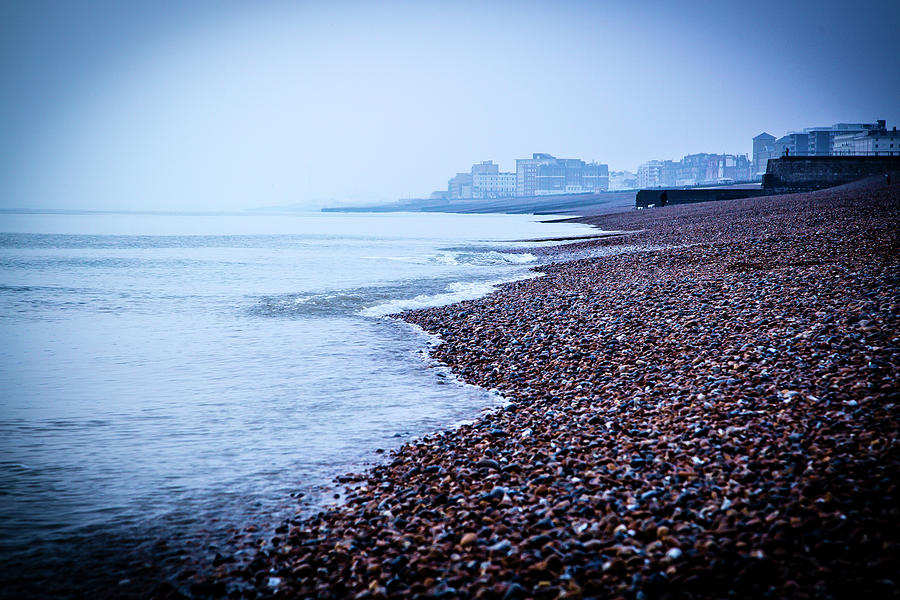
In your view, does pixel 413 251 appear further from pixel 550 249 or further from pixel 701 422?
pixel 701 422

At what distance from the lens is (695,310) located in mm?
12078

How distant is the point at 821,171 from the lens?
66.2m

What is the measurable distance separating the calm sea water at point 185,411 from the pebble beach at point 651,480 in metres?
0.82

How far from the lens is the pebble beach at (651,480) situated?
163 inches

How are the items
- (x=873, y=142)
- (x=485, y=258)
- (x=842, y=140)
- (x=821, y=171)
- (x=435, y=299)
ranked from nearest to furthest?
(x=435, y=299)
(x=485, y=258)
(x=821, y=171)
(x=873, y=142)
(x=842, y=140)

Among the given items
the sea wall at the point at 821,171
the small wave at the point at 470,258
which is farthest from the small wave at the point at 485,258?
the sea wall at the point at 821,171

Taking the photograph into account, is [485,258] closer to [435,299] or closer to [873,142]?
[435,299]

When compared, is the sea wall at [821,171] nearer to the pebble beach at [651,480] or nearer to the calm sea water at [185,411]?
the calm sea water at [185,411]

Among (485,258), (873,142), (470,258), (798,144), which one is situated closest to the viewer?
(485,258)

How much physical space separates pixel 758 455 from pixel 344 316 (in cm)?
1345

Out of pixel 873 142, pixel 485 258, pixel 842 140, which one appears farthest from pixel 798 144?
pixel 485 258

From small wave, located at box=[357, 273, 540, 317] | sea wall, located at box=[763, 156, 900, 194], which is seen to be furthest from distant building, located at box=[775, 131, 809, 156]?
small wave, located at box=[357, 273, 540, 317]

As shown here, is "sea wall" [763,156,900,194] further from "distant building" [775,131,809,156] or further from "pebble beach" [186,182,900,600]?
"distant building" [775,131,809,156]

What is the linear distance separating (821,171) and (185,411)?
72.5m
